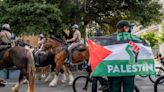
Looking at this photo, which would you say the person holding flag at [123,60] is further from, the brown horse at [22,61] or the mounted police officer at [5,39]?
the mounted police officer at [5,39]

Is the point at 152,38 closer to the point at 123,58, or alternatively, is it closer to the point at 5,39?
the point at 5,39

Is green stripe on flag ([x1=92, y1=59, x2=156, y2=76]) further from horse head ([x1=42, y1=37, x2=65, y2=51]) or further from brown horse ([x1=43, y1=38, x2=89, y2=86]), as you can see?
horse head ([x1=42, y1=37, x2=65, y2=51])

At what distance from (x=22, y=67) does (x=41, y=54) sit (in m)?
4.71

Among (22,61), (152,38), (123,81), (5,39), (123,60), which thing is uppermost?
(123,60)

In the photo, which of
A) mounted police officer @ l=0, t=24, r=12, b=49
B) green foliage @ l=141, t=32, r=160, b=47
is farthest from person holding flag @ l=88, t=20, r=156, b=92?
green foliage @ l=141, t=32, r=160, b=47

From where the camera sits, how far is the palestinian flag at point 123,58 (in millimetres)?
Result: 7109

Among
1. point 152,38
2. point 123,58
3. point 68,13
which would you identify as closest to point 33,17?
point 68,13

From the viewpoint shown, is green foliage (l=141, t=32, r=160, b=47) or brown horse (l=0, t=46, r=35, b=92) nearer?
brown horse (l=0, t=46, r=35, b=92)

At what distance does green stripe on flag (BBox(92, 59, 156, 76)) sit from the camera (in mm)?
7082

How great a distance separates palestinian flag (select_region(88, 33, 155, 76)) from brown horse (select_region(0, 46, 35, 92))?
4.50 metres

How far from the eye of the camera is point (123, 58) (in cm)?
714

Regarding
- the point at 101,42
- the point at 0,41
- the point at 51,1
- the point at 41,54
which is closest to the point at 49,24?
the point at 51,1

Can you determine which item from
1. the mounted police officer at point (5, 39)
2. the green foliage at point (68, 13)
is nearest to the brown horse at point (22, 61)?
the mounted police officer at point (5, 39)

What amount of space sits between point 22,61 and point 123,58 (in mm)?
5348
